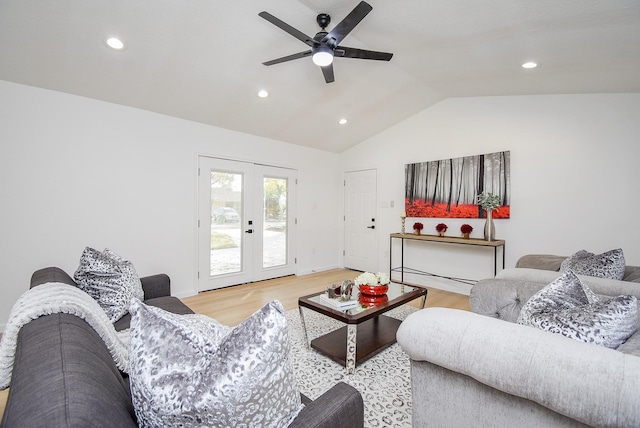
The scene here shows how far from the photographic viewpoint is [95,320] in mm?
1126

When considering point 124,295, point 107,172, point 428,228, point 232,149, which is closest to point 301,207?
point 232,149

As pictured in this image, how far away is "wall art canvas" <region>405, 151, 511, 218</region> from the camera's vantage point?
3.90 meters

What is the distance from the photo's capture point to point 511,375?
0.97 meters

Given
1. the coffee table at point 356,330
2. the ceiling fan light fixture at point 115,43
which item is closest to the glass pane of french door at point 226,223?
the ceiling fan light fixture at point 115,43

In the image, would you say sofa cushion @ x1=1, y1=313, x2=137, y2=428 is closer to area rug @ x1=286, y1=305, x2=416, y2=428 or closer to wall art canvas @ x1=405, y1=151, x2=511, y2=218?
area rug @ x1=286, y1=305, x2=416, y2=428

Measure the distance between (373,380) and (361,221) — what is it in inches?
147

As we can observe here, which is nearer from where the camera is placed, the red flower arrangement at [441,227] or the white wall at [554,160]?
the white wall at [554,160]

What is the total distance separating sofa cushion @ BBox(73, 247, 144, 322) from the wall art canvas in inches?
160

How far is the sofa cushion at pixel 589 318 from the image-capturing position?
1.03m

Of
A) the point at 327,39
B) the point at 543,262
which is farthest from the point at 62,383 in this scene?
the point at 543,262

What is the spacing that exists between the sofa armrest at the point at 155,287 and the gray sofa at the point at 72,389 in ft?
4.89

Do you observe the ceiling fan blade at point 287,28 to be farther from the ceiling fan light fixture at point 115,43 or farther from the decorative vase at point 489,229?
the decorative vase at point 489,229

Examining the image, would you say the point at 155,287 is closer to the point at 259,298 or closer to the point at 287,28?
the point at 259,298

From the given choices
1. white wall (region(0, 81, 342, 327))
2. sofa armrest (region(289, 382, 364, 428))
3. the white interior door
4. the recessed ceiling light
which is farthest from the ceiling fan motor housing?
the white interior door
